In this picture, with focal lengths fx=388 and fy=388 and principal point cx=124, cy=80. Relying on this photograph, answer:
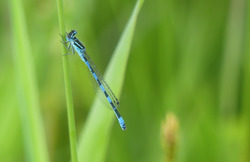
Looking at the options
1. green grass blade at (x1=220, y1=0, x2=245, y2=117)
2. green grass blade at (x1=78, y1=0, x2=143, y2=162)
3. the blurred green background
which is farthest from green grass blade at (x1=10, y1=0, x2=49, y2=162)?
green grass blade at (x1=220, y1=0, x2=245, y2=117)

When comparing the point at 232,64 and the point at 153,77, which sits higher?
the point at 153,77

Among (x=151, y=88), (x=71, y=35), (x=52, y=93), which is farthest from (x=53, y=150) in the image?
(x=71, y=35)

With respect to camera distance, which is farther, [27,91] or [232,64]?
[232,64]

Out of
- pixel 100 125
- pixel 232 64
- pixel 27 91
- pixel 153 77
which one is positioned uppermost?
pixel 153 77

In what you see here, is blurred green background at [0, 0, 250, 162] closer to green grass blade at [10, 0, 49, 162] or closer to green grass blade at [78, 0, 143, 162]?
green grass blade at [10, 0, 49, 162]

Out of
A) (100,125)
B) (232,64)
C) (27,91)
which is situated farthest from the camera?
(232,64)

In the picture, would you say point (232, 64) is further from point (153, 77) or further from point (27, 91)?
point (27, 91)

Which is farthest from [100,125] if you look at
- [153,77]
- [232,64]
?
[153,77]

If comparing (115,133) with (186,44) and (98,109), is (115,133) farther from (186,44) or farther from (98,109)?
(98,109)
